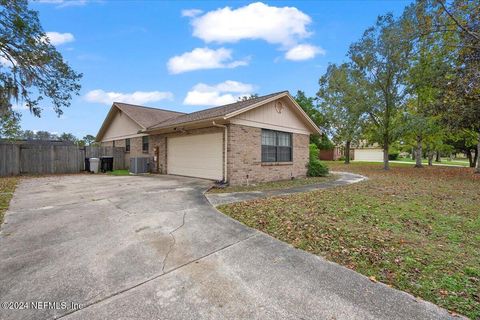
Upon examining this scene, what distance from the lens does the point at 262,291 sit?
2.65 meters

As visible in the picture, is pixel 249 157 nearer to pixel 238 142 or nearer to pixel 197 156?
pixel 238 142

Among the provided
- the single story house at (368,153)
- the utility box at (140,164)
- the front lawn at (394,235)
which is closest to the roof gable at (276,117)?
the front lawn at (394,235)

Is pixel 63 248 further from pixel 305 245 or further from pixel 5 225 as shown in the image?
pixel 305 245

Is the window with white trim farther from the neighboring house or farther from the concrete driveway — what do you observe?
the concrete driveway

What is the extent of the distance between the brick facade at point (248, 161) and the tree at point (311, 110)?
20.3 meters

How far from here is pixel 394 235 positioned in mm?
4363

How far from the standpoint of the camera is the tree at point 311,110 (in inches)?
1217

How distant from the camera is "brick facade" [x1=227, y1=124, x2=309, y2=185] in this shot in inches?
386

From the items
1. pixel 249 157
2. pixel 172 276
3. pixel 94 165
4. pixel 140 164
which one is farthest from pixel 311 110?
pixel 172 276

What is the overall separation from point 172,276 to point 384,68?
2048 cm

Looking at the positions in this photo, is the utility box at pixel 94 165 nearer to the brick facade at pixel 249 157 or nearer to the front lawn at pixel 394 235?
the brick facade at pixel 249 157

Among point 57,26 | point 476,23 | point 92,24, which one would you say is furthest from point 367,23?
point 57,26

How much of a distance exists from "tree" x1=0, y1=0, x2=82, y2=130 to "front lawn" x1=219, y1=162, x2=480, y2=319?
29.6 ft

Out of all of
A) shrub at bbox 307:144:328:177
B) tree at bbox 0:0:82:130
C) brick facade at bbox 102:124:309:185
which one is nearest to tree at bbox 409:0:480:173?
shrub at bbox 307:144:328:177
